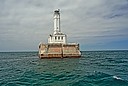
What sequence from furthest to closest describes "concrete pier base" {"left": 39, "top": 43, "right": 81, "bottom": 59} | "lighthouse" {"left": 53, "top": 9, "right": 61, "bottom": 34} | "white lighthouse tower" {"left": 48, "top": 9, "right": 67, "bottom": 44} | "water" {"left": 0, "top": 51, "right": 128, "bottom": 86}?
"lighthouse" {"left": 53, "top": 9, "right": 61, "bottom": 34}, "white lighthouse tower" {"left": 48, "top": 9, "right": 67, "bottom": 44}, "concrete pier base" {"left": 39, "top": 43, "right": 81, "bottom": 59}, "water" {"left": 0, "top": 51, "right": 128, "bottom": 86}

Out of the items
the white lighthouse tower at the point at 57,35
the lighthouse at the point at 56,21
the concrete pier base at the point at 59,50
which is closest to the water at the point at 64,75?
the concrete pier base at the point at 59,50

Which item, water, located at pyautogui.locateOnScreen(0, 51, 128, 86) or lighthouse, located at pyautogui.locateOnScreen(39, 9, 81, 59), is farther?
lighthouse, located at pyautogui.locateOnScreen(39, 9, 81, 59)

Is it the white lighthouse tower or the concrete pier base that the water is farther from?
the white lighthouse tower

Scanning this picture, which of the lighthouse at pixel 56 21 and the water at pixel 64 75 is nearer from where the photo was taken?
the water at pixel 64 75

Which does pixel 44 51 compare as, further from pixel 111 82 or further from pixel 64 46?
pixel 111 82

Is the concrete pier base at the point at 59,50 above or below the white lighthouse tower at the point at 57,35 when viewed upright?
below

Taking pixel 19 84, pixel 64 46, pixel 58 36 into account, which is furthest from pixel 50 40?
pixel 19 84

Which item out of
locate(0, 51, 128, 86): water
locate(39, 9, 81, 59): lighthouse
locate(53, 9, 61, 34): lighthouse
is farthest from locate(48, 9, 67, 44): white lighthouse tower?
locate(0, 51, 128, 86): water

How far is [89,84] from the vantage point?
18.0 m

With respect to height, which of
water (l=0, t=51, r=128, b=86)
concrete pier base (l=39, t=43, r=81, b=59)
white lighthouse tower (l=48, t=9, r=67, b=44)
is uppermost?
white lighthouse tower (l=48, t=9, r=67, b=44)

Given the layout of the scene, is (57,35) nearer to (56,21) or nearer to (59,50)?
(56,21)

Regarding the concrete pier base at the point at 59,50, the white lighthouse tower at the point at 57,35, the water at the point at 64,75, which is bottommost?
the water at the point at 64,75

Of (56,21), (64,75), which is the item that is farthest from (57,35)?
(64,75)

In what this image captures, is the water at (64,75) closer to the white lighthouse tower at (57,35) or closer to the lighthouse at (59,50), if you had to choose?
the lighthouse at (59,50)
